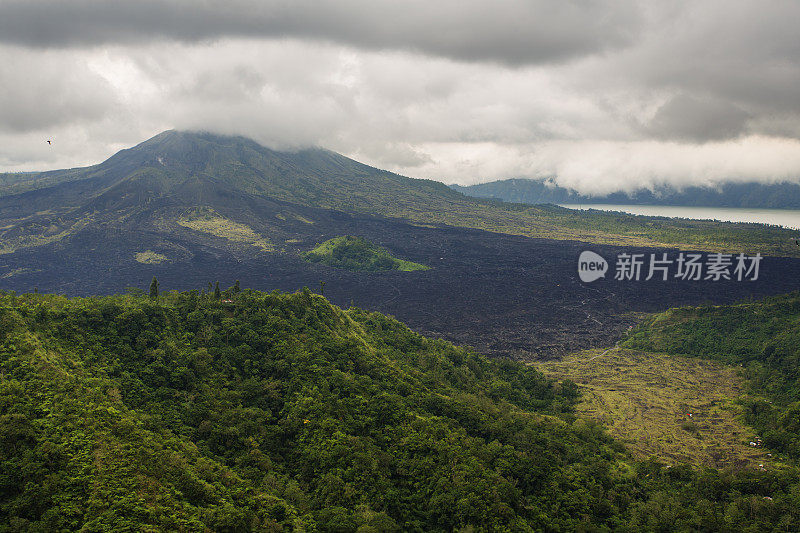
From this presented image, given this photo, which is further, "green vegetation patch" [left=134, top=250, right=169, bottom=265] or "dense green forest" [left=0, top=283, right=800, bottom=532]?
"green vegetation patch" [left=134, top=250, right=169, bottom=265]

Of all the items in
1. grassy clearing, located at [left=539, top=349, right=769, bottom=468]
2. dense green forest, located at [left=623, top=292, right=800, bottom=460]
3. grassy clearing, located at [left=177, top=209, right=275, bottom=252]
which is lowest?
grassy clearing, located at [left=539, top=349, right=769, bottom=468]

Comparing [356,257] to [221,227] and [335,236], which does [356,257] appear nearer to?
[335,236]

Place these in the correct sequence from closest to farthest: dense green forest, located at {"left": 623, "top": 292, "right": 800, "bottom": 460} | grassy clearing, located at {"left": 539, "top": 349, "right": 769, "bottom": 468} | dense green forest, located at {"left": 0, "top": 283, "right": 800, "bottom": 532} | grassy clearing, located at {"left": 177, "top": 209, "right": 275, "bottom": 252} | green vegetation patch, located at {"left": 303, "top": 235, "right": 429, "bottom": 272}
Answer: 1. dense green forest, located at {"left": 0, "top": 283, "right": 800, "bottom": 532}
2. grassy clearing, located at {"left": 539, "top": 349, "right": 769, "bottom": 468}
3. dense green forest, located at {"left": 623, "top": 292, "right": 800, "bottom": 460}
4. green vegetation patch, located at {"left": 303, "top": 235, "right": 429, "bottom": 272}
5. grassy clearing, located at {"left": 177, "top": 209, "right": 275, "bottom": 252}

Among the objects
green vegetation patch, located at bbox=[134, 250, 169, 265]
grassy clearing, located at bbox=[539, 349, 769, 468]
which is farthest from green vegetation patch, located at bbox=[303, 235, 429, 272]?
grassy clearing, located at bbox=[539, 349, 769, 468]

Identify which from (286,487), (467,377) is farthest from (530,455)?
(467,377)

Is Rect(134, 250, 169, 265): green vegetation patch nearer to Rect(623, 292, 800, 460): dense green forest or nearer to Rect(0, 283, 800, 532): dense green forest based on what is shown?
Rect(0, 283, 800, 532): dense green forest
